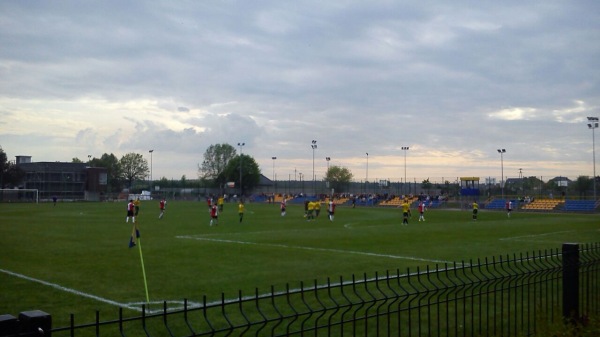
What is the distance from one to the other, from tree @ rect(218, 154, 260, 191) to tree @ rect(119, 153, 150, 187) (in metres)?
41.4

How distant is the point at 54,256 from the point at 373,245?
12108mm

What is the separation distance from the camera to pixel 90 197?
120 meters

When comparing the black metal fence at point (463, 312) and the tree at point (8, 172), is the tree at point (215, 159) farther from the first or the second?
the black metal fence at point (463, 312)

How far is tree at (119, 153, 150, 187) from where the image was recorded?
172m

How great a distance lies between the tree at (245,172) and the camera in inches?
5595

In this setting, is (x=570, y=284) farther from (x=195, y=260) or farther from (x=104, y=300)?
(x=195, y=260)

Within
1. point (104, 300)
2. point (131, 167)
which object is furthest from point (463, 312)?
point (131, 167)

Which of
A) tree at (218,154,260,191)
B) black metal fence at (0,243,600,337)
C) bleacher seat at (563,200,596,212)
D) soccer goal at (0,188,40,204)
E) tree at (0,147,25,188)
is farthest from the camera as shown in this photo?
tree at (218,154,260,191)

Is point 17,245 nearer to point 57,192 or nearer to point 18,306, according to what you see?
point 18,306

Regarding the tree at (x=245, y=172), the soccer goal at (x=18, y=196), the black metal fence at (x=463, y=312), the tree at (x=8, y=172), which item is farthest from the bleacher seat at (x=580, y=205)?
the tree at (x=8, y=172)

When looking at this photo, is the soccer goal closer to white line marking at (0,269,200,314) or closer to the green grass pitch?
the green grass pitch

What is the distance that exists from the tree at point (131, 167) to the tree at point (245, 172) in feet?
136

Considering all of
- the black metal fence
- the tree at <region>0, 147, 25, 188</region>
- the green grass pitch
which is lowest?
the green grass pitch

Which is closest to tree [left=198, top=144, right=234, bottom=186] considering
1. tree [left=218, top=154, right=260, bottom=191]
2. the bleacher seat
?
tree [left=218, top=154, right=260, bottom=191]
